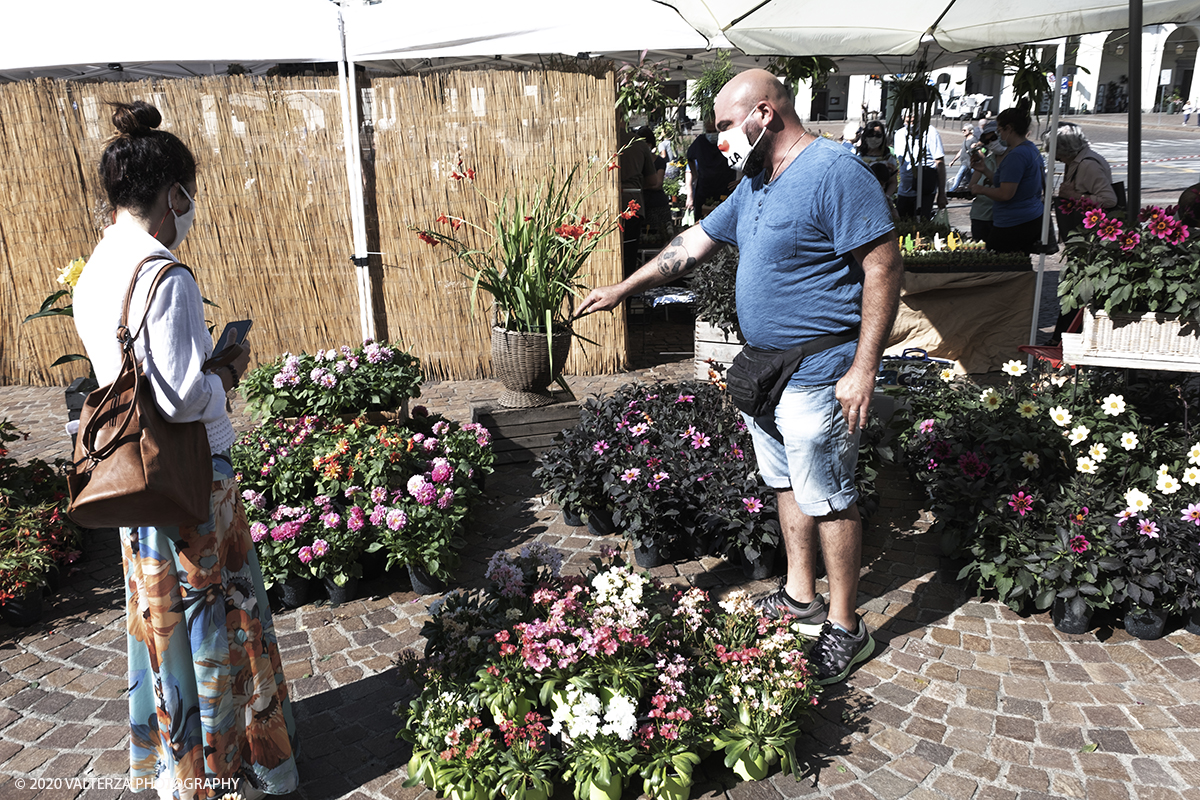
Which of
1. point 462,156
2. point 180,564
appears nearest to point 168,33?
point 462,156

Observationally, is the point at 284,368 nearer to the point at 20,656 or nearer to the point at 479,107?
the point at 20,656

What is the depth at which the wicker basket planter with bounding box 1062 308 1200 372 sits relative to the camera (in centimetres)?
330

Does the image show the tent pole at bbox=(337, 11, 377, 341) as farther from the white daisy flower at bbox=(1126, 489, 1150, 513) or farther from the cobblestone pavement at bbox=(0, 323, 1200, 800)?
the white daisy flower at bbox=(1126, 489, 1150, 513)

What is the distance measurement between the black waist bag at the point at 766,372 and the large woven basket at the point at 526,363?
2.25 m

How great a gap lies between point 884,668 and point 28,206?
7.11 meters

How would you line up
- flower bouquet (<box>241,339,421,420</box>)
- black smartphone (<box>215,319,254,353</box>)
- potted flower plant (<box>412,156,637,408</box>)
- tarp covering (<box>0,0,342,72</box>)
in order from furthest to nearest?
1. tarp covering (<box>0,0,342,72</box>)
2. potted flower plant (<box>412,156,637,408</box>)
3. flower bouquet (<box>241,339,421,420</box>)
4. black smartphone (<box>215,319,254,353</box>)

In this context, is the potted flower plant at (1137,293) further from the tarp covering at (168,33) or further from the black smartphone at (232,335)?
the tarp covering at (168,33)

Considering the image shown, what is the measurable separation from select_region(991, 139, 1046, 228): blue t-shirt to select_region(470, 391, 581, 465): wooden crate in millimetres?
4131

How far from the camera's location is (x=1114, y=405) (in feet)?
12.1

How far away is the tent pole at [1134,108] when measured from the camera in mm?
3539

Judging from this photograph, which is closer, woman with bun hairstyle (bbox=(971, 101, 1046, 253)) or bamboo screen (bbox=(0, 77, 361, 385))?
bamboo screen (bbox=(0, 77, 361, 385))

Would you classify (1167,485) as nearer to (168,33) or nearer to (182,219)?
(182,219)

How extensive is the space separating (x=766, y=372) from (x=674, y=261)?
2.09 feet

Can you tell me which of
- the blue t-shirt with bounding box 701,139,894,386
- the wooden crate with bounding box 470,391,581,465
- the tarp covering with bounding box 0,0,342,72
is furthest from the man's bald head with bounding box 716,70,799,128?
the tarp covering with bounding box 0,0,342,72
